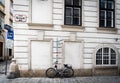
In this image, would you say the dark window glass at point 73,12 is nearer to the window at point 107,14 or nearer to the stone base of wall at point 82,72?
the window at point 107,14

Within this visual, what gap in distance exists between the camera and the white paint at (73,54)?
12118 mm

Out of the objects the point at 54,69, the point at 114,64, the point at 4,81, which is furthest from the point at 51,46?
the point at 114,64

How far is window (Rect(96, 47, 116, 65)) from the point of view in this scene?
12.7 m

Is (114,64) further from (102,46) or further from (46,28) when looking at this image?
(46,28)

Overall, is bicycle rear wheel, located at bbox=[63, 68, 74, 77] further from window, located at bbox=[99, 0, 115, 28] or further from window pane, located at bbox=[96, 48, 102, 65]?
window, located at bbox=[99, 0, 115, 28]

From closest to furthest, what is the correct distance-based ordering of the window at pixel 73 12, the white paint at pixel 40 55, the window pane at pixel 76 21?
the white paint at pixel 40 55, the window at pixel 73 12, the window pane at pixel 76 21

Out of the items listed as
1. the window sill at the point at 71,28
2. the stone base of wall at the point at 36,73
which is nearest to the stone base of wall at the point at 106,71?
the stone base of wall at the point at 36,73

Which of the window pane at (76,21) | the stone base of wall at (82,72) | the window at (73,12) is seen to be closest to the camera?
the stone base of wall at (82,72)

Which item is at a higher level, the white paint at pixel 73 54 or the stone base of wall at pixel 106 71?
the white paint at pixel 73 54

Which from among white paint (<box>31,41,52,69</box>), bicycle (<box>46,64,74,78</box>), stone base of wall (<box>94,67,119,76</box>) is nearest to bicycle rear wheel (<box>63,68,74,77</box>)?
bicycle (<box>46,64,74,78</box>)

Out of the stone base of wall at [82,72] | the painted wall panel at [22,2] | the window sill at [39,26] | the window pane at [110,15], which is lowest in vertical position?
the stone base of wall at [82,72]

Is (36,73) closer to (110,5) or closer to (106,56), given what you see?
(106,56)

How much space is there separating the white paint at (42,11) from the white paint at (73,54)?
202 centimetres

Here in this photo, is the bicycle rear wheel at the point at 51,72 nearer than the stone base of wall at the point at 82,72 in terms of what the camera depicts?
Yes
